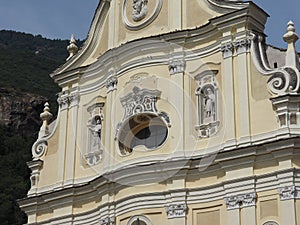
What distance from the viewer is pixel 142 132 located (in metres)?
18.9

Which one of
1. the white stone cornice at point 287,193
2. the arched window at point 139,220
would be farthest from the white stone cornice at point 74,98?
the white stone cornice at point 287,193

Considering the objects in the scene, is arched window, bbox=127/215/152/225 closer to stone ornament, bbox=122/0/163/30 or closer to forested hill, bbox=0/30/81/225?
stone ornament, bbox=122/0/163/30

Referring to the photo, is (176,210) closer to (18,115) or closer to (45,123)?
(45,123)

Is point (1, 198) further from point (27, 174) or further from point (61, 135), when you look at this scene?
point (61, 135)

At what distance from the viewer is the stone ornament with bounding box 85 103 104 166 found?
63.5 ft

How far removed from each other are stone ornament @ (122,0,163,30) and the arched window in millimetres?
5303

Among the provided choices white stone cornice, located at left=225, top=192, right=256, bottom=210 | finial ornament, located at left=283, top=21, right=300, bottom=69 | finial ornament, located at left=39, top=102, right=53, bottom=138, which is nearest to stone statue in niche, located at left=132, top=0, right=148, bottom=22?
finial ornament, located at left=39, top=102, right=53, bottom=138

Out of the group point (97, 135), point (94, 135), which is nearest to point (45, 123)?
point (94, 135)

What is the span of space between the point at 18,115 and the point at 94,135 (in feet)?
91.7

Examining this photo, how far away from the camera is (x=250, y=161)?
16.2 m

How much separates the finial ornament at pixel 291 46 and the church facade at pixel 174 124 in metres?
0.03

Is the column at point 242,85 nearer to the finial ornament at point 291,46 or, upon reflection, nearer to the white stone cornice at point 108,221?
the finial ornament at point 291,46

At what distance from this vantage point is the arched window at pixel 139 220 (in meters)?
17.3

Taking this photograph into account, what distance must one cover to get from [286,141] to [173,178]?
3.05 meters
